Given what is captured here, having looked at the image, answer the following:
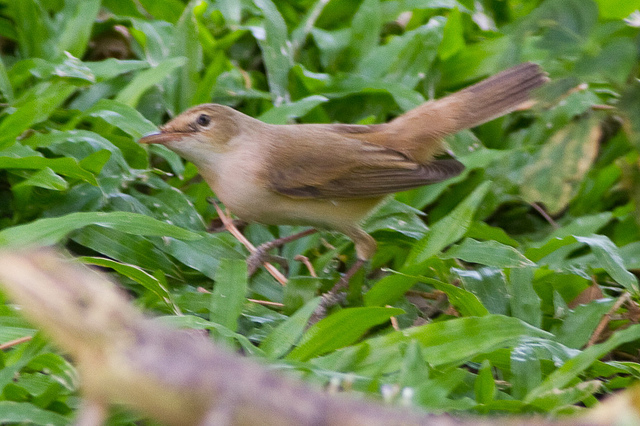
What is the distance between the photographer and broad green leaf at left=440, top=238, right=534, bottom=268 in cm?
362

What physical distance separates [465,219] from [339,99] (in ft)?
5.53

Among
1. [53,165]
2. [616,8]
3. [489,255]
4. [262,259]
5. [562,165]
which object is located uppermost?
[616,8]

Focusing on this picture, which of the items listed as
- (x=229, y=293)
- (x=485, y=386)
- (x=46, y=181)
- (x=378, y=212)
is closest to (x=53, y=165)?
(x=46, y=181)

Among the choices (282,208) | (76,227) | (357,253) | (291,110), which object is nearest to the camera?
(76,227)

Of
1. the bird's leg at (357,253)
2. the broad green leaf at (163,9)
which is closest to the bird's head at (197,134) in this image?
the bird's leg at (357,253)

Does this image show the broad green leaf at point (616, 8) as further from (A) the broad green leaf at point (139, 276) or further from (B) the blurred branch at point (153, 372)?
(B) the blurred branch at point (153, 372)

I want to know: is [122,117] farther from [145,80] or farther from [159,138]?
[159,138]

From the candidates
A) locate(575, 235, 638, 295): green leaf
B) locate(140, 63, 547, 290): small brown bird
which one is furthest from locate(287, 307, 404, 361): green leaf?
locate(575, 235, 638, 295): green leaf

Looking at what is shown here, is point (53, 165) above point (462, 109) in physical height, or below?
below

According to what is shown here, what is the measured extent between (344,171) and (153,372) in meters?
2.64

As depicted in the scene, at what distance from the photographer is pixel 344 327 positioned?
3.17 metres

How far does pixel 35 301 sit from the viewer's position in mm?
1600

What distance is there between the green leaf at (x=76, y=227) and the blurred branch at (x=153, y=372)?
5.52 ft

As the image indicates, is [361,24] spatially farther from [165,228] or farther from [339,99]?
[165,228]
